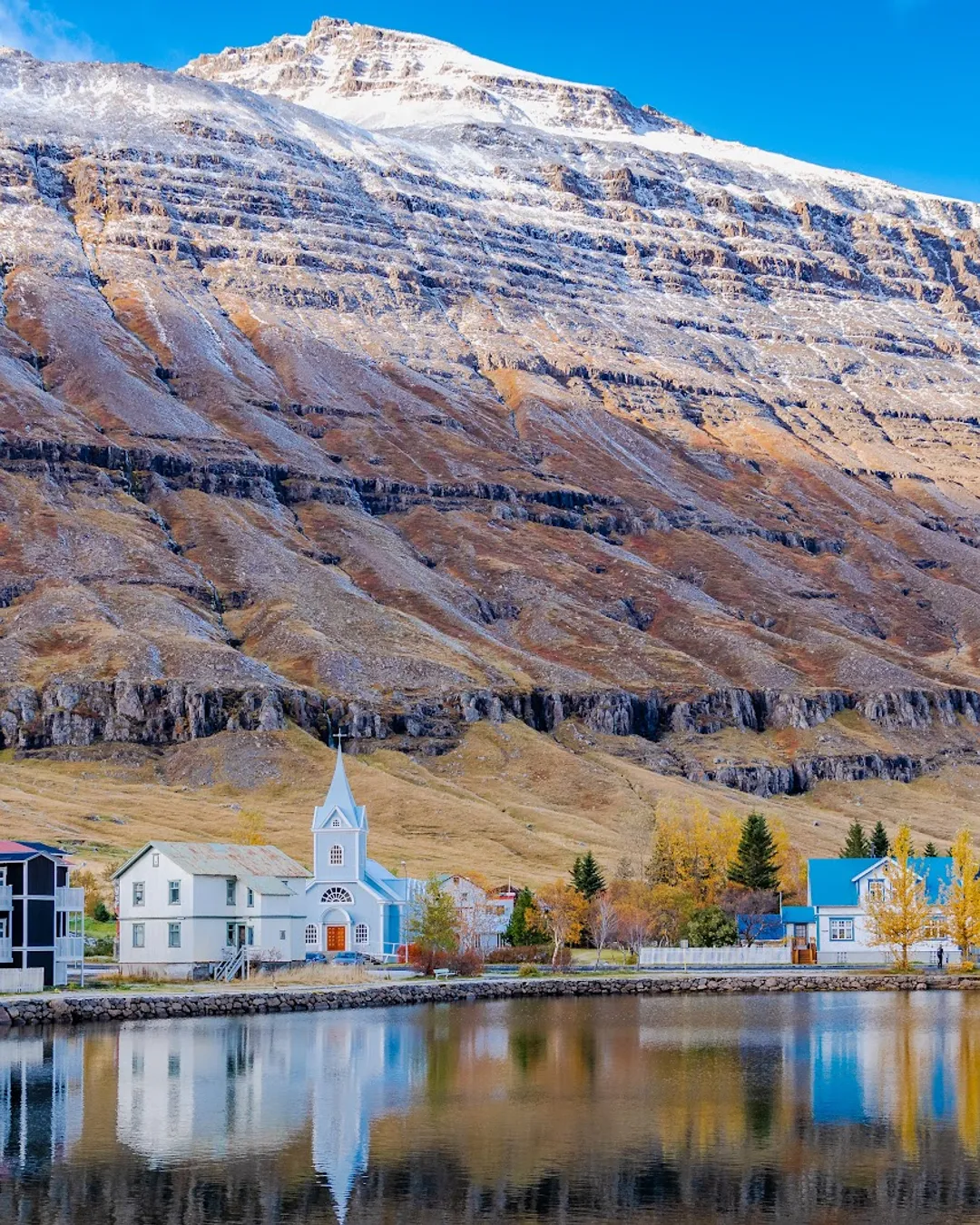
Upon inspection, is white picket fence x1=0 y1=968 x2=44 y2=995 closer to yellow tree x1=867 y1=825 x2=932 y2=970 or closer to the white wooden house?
the white wooden house

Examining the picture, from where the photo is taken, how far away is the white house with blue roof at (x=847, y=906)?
11750cm

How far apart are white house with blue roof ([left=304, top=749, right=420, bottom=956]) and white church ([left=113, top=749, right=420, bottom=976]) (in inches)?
2.1

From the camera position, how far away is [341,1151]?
46.2 m

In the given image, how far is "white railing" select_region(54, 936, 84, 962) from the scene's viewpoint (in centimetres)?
8794

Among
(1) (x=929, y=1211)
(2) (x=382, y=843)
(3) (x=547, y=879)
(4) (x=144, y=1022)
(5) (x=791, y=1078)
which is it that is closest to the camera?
(1) (x=929, y=1211)

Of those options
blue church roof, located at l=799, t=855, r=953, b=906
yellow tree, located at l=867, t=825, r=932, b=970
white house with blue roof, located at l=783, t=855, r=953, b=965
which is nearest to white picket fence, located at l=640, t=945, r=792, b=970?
white house with blue roof, located at l=783, t=855, r=953, b=965

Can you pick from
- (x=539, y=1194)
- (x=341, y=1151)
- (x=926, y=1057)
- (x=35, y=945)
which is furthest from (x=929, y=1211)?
(x=35, y=945)

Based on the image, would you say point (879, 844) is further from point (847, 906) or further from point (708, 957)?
point (708, 957)

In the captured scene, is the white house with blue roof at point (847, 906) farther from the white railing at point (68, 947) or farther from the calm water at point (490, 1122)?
the white railing at point (68, 947)

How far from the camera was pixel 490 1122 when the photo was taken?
5078 centimetres

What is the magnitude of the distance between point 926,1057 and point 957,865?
54.2 metres

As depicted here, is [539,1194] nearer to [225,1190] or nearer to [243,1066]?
[225,1190]

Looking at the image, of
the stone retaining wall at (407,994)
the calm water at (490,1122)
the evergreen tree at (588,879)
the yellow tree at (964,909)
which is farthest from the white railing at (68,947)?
the yellow tree at (964,909)

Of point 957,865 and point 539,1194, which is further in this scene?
point 957,865
